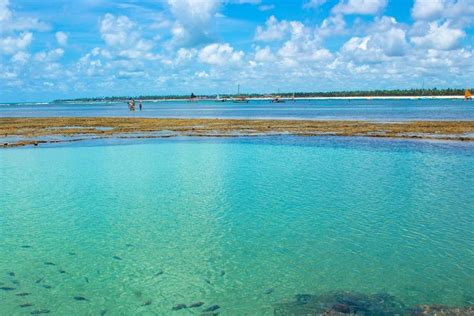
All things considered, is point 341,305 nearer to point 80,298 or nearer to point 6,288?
point 80,298

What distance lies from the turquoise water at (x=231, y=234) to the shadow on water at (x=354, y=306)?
341 mm

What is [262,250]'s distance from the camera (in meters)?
15.6


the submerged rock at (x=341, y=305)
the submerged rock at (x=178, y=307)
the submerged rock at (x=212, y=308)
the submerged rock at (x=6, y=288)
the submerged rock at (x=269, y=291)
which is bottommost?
the submerged rock at (x=178, y=307)

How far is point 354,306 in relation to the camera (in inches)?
441

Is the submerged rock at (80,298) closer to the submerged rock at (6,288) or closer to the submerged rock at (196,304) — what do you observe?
the submerged rock at (6,288)

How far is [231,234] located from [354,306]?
696 centimetres

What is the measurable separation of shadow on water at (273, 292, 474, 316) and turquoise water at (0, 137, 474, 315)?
34 centimetres

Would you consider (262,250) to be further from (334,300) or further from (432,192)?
(432,192)

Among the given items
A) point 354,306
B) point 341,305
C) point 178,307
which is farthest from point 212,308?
point 354,306

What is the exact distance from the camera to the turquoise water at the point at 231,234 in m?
12.4

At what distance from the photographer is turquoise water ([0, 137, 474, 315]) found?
489 inches

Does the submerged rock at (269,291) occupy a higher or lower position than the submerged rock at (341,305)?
lower

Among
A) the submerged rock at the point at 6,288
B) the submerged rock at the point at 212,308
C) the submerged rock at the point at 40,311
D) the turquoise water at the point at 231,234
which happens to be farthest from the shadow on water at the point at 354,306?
the submerged rock at the point at 6,288

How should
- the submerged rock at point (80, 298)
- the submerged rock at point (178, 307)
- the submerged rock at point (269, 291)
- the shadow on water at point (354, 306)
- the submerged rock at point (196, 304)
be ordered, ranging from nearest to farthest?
the shadow on water at point (354, 306) → the submerged rock at point (178, 307) → the submerged rock at point (196, 304) → the submerged rock at point (80, 298) → the submerged rock at point (269, 291)
